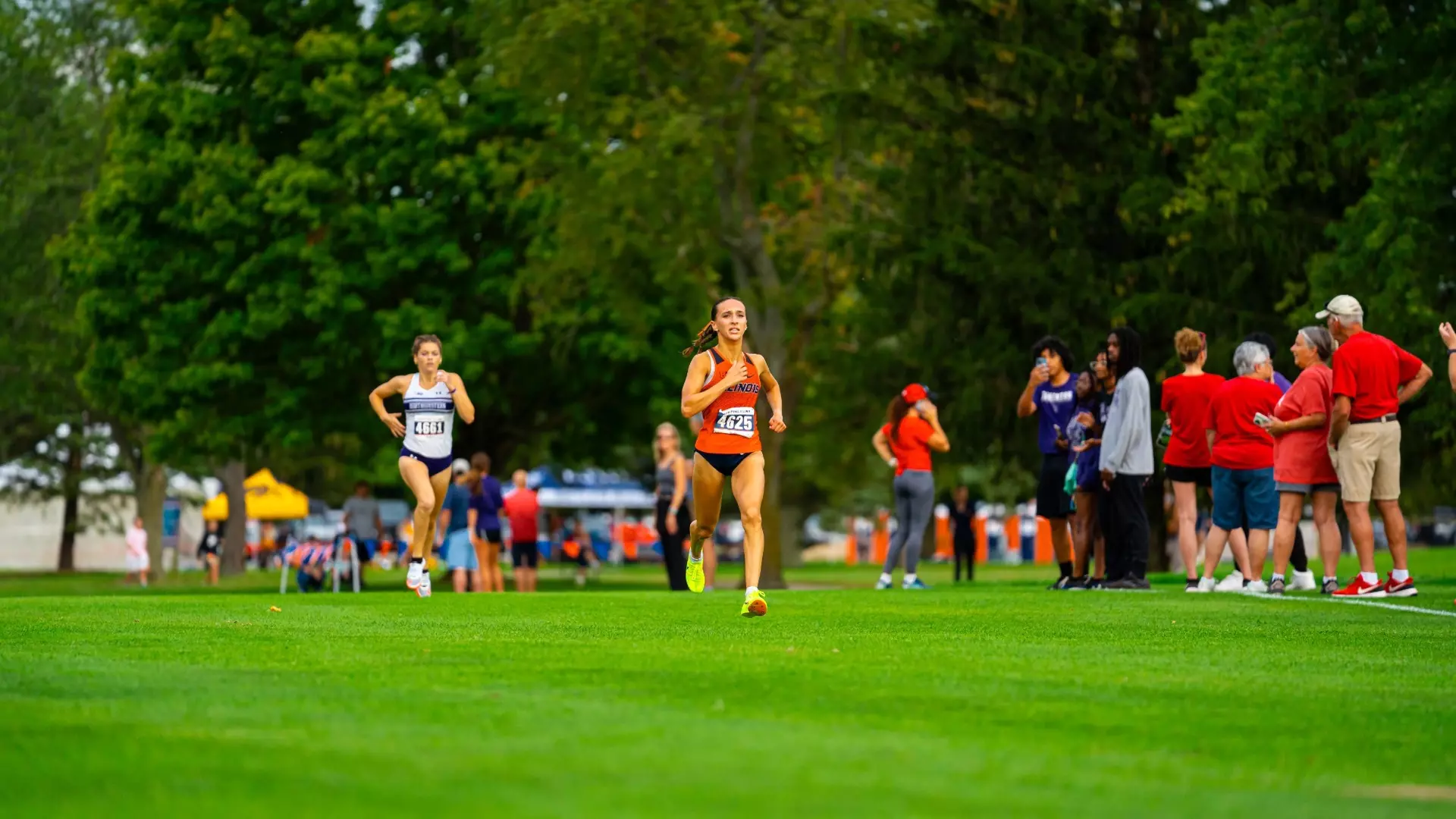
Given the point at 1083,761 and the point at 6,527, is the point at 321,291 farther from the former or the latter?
the point at 6,527

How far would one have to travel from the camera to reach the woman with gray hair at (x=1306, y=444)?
17.3 m

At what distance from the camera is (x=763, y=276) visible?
36.6 m

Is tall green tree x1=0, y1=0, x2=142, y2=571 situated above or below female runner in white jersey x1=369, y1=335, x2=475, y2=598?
above

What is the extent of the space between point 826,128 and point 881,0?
2.27 meters

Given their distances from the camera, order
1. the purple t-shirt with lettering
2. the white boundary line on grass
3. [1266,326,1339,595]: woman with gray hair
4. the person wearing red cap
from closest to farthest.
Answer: the white boundary line on grass
[1266,326,1339,595]: woman with gray hair
the purple t-shirt with lettering
the person wearing red cap

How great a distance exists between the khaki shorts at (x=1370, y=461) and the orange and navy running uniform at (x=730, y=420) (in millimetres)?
5735

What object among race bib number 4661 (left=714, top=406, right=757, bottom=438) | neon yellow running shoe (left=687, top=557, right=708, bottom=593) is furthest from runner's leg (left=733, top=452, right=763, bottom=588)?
neon yellow running shoe (left=687, top=557, right=708, bottom=593)

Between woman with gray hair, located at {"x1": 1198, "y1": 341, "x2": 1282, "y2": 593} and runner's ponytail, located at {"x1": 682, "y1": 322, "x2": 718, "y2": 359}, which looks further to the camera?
woman with gray hair, located at {"x1": 1198, "y1": 341, "x2": 1282, "y2": 593}

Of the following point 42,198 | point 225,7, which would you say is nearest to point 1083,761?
point 225,7

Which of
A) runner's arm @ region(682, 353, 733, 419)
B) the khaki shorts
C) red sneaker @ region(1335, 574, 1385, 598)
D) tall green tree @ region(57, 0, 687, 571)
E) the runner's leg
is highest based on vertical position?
tall green tree @ region(57, 0, 687, 571)

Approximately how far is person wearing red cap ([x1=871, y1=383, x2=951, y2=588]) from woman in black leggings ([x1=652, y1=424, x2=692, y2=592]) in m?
3.44

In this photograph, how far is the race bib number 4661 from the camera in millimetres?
13648

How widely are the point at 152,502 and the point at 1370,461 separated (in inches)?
1719

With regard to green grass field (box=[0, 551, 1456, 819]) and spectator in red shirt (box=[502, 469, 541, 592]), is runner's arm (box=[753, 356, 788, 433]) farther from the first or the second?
spectator in red shirt (box=[502, 469, 541, 592])
